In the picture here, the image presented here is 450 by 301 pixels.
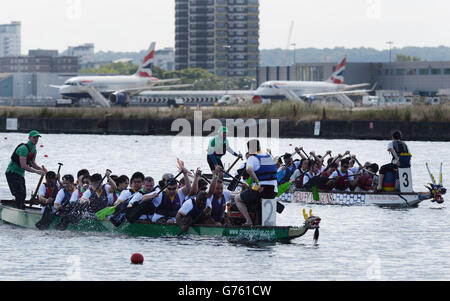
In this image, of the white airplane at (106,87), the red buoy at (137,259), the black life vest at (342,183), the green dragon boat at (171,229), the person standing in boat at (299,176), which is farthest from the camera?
the white airplane at (106,87)

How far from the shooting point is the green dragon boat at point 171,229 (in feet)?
70.8

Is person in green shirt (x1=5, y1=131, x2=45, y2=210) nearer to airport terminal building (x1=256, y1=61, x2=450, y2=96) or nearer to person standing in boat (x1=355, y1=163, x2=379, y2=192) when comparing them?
person standing in boat (x1=355, y1=163, x2=379, y2=192)

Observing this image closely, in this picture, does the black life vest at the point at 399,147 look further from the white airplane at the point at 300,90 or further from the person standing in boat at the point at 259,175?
the white airplane at the point at 300,90

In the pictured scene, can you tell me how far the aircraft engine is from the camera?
356 ft

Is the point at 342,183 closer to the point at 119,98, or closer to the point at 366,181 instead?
the point at 366,181

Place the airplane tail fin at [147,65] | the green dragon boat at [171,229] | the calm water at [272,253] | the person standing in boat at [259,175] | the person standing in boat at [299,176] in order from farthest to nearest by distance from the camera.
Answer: the airplane tail fin at [147,65], the person standing in boat at [299,176], the green dragon boat at [171,229], the person standing in boat at [259,175], the calm water at [272,253]

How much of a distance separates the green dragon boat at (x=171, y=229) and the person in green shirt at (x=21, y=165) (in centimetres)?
50

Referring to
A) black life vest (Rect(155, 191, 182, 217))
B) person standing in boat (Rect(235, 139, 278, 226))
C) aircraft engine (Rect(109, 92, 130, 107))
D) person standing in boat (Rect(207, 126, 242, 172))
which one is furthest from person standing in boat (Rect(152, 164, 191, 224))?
aircraft engine (Rect(109, 92, 130, 107))

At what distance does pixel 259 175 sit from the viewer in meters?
21.2

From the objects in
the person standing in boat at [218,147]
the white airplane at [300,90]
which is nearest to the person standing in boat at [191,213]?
the person standing in boat at [218,147]

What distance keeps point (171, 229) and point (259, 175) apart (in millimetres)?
2717

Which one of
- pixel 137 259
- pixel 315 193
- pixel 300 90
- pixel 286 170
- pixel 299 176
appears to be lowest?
pixel 137 259

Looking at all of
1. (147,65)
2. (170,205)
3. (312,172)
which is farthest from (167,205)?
(147,65)
